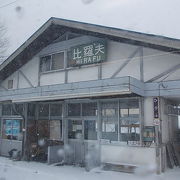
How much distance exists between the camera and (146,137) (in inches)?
429

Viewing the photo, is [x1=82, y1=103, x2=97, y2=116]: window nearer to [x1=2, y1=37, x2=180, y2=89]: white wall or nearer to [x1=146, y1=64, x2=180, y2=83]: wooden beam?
[x1=2, y1=37, x2=180, y2=89]: white wall

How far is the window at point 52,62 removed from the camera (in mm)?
14091

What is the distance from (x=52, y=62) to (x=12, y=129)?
426 cm

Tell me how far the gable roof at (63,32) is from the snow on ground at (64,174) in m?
4.20

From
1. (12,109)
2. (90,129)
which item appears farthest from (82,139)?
(12,109)

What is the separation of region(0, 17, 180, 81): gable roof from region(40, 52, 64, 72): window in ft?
2.07

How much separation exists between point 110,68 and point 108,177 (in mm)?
4257

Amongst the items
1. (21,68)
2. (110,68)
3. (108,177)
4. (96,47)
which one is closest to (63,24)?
(96,47)

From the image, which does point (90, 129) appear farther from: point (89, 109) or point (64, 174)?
point (64, 174)

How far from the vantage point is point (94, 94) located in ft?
34.3

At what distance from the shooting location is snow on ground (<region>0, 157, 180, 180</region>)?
9.93 metres

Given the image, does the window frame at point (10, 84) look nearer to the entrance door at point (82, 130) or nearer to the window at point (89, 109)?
the entrance door at point (82, 130)

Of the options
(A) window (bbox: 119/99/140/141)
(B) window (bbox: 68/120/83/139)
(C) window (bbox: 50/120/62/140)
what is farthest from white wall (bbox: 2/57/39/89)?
(A) window (bbox: 119/99/140/141)

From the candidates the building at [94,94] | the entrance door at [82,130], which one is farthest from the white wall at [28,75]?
the entrance door at [82,130]
